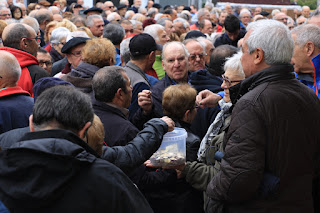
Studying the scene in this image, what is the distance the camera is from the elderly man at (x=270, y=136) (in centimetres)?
244

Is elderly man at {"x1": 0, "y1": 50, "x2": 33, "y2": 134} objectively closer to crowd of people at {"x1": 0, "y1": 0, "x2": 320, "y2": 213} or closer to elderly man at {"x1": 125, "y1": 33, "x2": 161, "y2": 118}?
crowd of people at {"x1": 0, "y1": 0, "x2": 320, "y2": 213}

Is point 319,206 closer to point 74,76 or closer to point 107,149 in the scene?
point 107,149

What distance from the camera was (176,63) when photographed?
4.55m

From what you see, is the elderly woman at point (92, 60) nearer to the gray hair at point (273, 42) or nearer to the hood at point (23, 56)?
the hood at point (23, 56)

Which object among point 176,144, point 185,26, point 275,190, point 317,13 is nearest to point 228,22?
point 185,26

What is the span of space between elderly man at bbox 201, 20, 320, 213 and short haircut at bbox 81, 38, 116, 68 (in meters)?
2.04

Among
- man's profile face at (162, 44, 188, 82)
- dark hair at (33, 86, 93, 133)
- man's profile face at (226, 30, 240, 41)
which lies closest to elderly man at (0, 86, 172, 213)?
dark hair at (33, 86, 93, 133)

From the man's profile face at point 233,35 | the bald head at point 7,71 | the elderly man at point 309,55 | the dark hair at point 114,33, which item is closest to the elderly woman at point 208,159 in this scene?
the elderly man at point 309,55

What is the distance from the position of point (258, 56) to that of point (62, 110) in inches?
52.1

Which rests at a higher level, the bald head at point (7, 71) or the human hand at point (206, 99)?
the bald head at point (7, 71)

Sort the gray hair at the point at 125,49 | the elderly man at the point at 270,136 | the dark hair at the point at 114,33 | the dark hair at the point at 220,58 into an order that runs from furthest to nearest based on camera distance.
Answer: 1. the dark hair at the point at 114,33
2. the gray hair at the point at 125,49
3. the dark hair at the point at 220,58
4. the elderly man at the point at 270,136

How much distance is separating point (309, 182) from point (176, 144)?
100 centimetres

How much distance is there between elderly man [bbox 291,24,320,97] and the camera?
3650 mm

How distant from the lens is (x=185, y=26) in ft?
30.0
